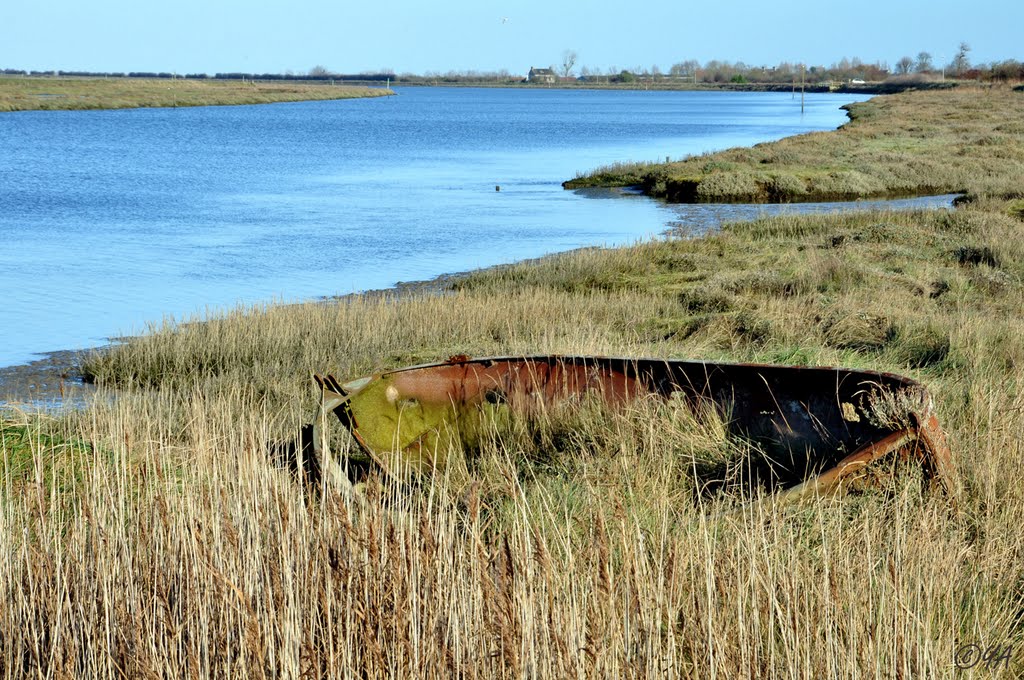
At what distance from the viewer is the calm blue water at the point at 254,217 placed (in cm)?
1653

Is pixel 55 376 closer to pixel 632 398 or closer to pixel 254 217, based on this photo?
pixel 632 398

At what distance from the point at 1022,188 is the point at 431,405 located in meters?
21.9

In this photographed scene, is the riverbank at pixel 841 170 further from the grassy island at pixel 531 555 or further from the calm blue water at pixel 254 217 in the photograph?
the grassy island at pixel 531 555

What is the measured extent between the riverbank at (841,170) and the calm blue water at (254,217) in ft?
8.21

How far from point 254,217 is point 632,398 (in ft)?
70.1

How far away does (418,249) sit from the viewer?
71.2ft

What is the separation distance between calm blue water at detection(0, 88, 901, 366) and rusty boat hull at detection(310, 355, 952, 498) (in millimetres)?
6848

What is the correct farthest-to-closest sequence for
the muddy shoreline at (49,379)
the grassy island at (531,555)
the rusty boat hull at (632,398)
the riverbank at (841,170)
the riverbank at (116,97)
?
the riverbank at (116,97)
the riverbank at (841,170)
the muddy shoreline at (49,379)
the rusty boat hull at (632,398)
the grassy island at (531,555)

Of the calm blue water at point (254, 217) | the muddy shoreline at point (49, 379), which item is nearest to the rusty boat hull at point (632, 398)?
the muddy shoreline at point (49, 379)

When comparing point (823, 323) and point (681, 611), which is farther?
point (823, 323)

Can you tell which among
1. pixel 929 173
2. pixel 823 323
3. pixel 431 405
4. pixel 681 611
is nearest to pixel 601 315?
pixel 823 323

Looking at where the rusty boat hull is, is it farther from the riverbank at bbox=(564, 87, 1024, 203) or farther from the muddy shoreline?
the riverbank at bbox=(564, 87, 1024, 203)

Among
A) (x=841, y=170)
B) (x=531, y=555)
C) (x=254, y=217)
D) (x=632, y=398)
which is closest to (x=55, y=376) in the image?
(x=632, y=398)

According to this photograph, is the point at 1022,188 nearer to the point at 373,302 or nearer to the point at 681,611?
the point at 373,302
